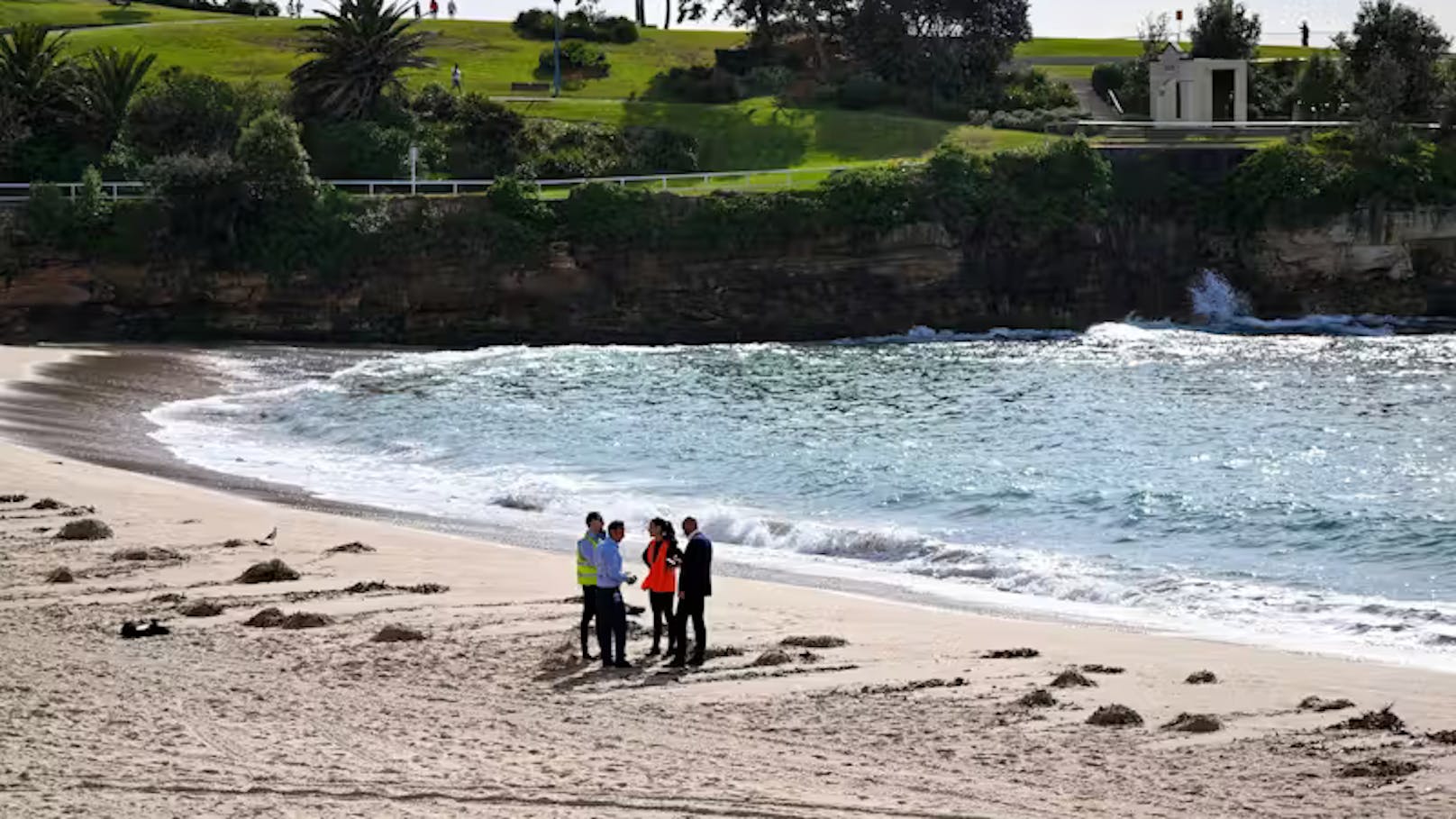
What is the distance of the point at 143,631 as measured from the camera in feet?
56.3

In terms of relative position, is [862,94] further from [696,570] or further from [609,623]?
[609,623]

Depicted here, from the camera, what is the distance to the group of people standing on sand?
673 inches

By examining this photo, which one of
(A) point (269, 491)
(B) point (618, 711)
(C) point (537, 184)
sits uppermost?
(C) point (537, 184)

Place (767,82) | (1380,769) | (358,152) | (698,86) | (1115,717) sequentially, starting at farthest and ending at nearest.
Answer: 1. (767,82)
2. (698,86)
3. (358,152)
4. (1115,717)
5. (1380,769)

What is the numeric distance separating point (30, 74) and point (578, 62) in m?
23.2

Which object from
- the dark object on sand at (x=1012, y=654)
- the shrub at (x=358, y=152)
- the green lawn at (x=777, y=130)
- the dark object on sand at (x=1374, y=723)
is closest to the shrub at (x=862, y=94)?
the green lawn at (x=777, y=130)

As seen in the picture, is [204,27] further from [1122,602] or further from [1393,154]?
[1122,602]

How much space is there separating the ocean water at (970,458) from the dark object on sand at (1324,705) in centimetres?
290

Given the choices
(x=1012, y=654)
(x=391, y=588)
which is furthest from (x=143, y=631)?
(x=1012, y=654)

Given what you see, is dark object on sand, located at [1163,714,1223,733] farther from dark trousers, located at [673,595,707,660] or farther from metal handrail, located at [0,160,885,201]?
metal handrail, located at [0,160,885,201]

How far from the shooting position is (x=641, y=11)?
96.9 meters

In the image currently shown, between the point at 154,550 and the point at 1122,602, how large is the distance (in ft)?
35.1

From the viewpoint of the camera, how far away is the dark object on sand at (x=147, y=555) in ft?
68.9

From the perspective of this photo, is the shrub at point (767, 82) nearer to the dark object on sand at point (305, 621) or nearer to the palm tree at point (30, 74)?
the palm tree at point (30, 74)
